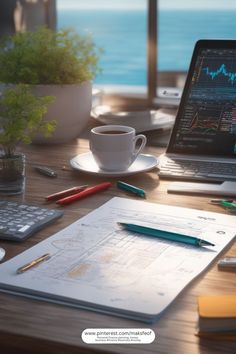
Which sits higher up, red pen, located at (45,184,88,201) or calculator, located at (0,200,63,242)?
calculator, located at (0,200,63,242)

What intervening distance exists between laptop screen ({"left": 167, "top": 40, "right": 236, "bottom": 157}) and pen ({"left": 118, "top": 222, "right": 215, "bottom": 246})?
1.51ft

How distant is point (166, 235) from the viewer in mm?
1032

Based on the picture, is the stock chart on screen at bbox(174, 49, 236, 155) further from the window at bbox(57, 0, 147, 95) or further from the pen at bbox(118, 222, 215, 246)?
the window at bbox(57, 0, 147, 95)

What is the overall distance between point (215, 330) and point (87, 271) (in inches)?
8.7

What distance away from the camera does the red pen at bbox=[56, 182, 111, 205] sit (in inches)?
47.8

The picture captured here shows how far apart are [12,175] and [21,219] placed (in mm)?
184

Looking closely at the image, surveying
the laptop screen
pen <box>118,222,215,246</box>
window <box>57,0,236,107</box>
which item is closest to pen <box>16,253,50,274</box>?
pen <box>118,222,215,246</box>

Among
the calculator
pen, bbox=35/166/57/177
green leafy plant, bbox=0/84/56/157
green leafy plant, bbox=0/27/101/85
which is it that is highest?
green leafy plant, bbox=0/27/101/85

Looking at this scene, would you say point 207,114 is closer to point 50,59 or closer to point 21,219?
point 50,59

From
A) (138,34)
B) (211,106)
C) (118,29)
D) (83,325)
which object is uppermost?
(211,106)

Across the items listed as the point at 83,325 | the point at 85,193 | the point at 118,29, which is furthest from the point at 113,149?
the point at 118,29

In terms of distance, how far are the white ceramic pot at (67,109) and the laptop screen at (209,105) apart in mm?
252

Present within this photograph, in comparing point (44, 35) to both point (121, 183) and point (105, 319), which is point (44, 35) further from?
point (105, 319)

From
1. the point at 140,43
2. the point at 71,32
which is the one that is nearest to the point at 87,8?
the point at 140,43
